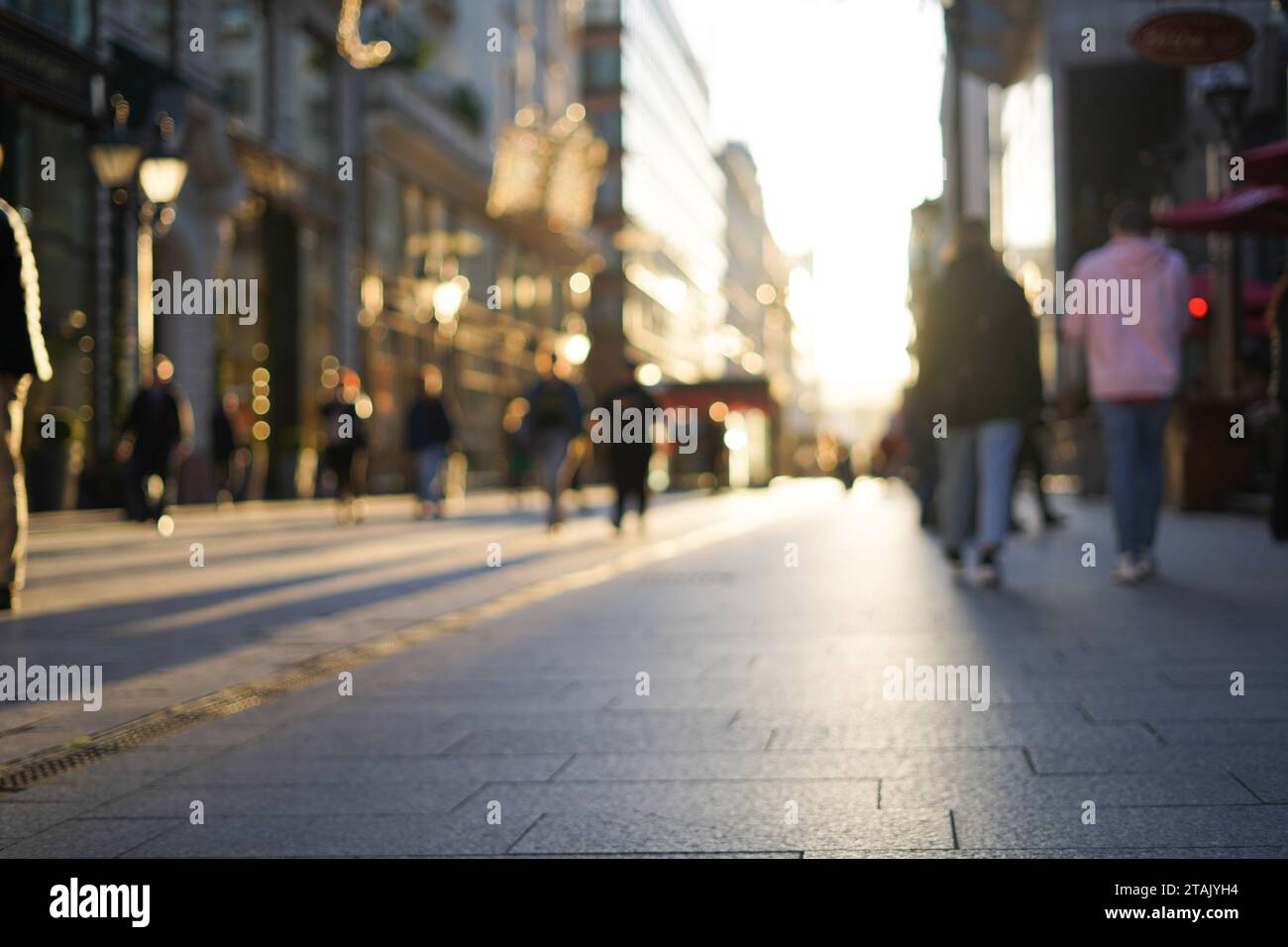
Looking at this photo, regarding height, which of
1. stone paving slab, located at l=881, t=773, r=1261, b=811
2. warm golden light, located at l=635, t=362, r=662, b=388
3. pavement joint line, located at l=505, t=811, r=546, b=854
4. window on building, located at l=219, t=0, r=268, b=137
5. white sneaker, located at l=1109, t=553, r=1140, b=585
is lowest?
pavement joint line, located at l=505, t=811, r=546, b=854

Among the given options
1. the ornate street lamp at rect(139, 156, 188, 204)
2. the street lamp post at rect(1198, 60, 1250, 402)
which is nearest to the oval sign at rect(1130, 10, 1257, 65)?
the street lamp post at rect(1198, 60, 1250, 402)

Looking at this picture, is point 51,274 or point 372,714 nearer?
point 372,714

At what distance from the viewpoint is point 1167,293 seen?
29.3 ft

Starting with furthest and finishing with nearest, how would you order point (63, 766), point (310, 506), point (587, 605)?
point (310, 506) → point (587, 605) → point (63, 766)

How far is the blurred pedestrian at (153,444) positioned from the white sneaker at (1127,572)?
1011cm

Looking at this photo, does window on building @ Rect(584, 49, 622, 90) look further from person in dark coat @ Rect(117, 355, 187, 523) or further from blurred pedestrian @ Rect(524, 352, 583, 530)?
person in dark coat @ Rect(117, 355, 187, 523)

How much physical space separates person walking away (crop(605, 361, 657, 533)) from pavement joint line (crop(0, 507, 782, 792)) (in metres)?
4.87

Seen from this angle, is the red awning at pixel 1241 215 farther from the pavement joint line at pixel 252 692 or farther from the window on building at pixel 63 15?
the window on building at pixel 63 15

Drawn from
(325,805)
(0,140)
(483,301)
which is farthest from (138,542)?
(483,301)

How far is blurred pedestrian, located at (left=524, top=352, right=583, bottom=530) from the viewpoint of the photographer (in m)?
16.1

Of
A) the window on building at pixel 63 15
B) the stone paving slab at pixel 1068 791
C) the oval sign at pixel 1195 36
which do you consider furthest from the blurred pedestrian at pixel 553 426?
the stone paving slab at pixel 1068 791

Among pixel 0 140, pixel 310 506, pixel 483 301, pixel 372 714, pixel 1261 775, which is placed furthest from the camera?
pixel 483 301

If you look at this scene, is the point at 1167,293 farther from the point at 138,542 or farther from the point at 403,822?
the point at 138,542
